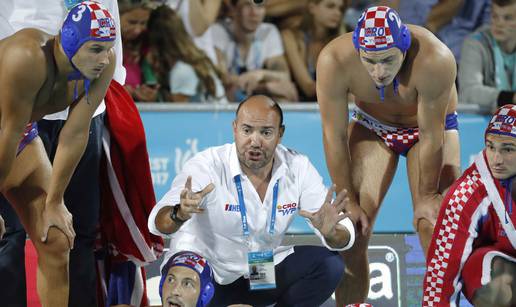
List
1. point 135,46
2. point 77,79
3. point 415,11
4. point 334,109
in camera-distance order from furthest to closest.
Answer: point 415,11 → point 135,46 → point 334,109 → point 77,79

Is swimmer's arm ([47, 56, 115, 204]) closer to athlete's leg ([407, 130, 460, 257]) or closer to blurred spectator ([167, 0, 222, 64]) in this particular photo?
athlete's leg ([407, 130, 460, 257])

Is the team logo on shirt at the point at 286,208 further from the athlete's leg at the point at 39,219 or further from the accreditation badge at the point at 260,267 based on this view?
the athlete's leg at the point at 39,219

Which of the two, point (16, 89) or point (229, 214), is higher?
point (16, 89)

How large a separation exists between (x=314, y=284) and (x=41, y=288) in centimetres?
120

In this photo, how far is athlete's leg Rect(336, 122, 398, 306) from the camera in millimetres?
5289

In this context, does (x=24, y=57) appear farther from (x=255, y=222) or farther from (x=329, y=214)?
(x=329, y=214)

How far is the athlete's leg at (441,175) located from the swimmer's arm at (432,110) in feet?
0.44

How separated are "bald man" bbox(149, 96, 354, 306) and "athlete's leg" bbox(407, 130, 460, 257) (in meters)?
0.44

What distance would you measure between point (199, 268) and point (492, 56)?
3.26 meters

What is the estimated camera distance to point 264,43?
24.6ft

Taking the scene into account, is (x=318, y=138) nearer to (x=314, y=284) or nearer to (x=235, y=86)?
(x=235, y=86)

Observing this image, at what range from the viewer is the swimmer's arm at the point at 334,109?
5094 mm

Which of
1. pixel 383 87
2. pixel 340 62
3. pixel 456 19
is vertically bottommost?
pixel 456 19

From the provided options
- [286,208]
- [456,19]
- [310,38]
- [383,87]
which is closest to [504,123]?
[383,87]
